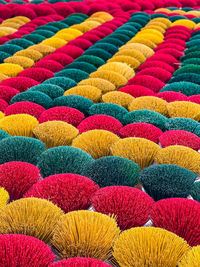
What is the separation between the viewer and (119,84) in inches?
57.3

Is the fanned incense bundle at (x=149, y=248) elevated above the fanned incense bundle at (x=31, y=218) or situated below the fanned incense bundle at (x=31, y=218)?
above

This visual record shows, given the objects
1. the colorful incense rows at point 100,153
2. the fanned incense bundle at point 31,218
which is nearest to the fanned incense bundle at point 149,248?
the colorful incense rows at point 100,153

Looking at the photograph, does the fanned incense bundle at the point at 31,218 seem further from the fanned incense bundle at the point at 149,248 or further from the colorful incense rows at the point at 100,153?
the fanned incense bundle at the point at 149,248

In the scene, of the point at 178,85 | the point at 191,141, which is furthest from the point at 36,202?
the point at 178,85

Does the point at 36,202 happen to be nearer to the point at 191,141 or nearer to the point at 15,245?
the point at 15,245

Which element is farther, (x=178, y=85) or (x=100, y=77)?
(x=100, y=77)

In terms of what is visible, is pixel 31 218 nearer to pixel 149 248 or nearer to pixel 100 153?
pixel 149 248

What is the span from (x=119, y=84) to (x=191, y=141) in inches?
21.8

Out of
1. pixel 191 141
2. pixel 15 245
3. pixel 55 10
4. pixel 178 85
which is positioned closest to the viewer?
pixel 15 245

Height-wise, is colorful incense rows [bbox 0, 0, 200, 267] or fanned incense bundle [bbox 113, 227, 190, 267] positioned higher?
fanned incense bundle [bbox 113, 227, 190, 267]

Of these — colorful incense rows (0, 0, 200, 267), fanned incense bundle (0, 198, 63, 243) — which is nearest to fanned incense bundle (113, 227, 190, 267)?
colorful incense rows (0, 0, 200, 267)

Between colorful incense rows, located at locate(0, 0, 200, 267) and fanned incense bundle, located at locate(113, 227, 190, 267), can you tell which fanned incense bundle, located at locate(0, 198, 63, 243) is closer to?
colorful incense rows, located at locate(0, 0, 200, 267)

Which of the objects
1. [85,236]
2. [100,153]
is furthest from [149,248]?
[100,153]

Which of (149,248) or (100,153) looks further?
(100,153)
